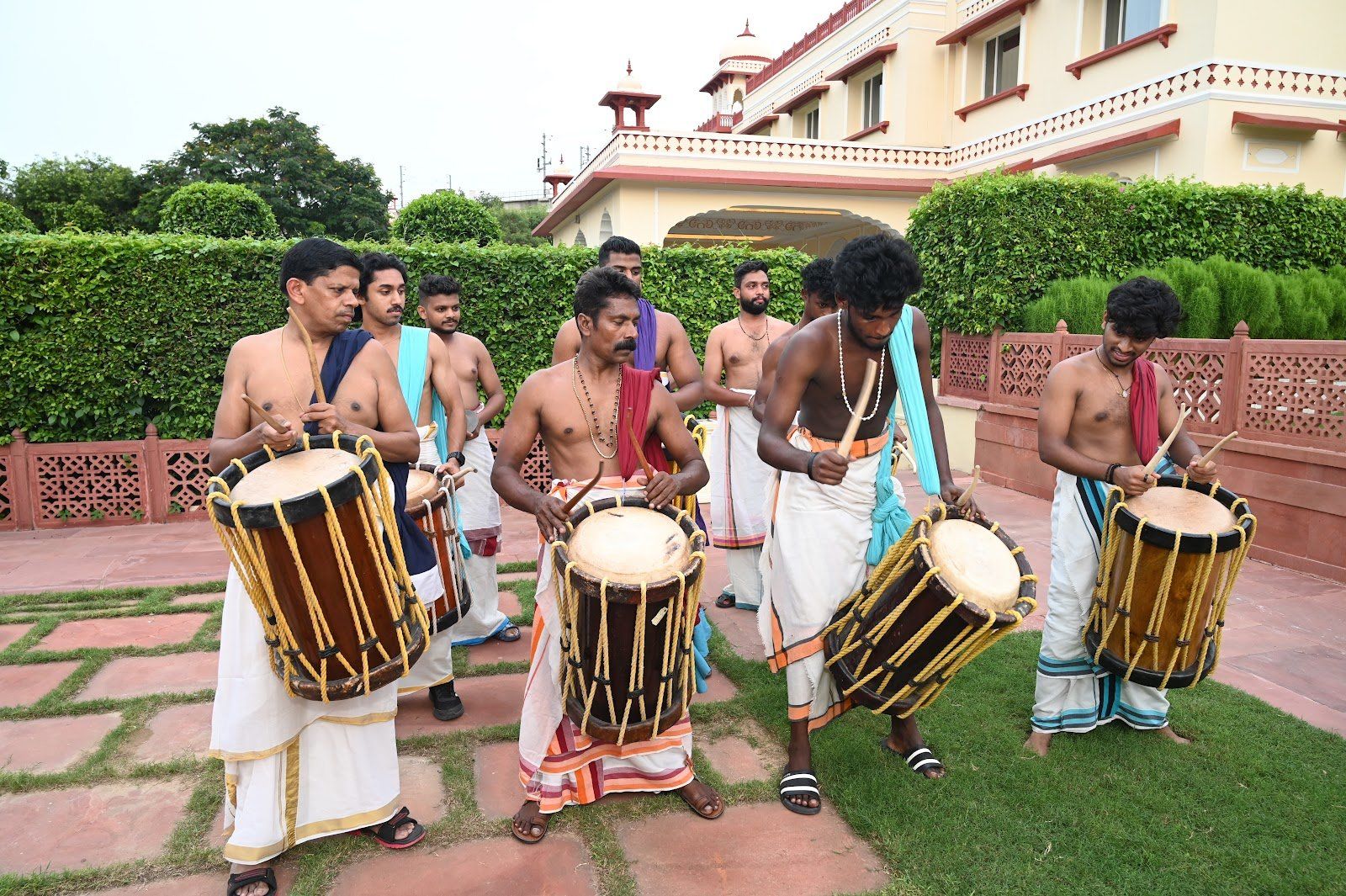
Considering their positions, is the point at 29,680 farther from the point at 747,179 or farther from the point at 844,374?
the point at 747,179

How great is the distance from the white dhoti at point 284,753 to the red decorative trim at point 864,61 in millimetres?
20413

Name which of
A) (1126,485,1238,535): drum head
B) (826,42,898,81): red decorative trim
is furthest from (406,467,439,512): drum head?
(826,42,898,81): red decorative trim

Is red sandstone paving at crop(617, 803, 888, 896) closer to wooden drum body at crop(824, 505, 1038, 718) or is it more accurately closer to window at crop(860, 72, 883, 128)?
wooden drum body at crop(824, 505, 1038, 718)

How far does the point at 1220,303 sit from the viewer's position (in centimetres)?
946

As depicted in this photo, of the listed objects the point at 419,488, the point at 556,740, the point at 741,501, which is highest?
the point at 419,488

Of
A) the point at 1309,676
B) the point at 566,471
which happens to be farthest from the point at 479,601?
the point at 1309,676

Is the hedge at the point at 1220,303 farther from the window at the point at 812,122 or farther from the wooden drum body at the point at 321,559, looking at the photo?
the window at the point at 812,122

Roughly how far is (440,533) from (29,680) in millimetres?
2464

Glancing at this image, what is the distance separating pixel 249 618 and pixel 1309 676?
4.93m

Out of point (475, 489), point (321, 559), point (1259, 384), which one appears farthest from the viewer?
point (1259, 384)

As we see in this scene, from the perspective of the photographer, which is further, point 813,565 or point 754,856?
point 813,565

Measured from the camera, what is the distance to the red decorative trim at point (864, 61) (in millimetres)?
19688

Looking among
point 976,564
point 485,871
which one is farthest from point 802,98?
point 485,871

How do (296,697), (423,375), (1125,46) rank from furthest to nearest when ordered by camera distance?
(1125,46)
(423,375)
(296,697)
